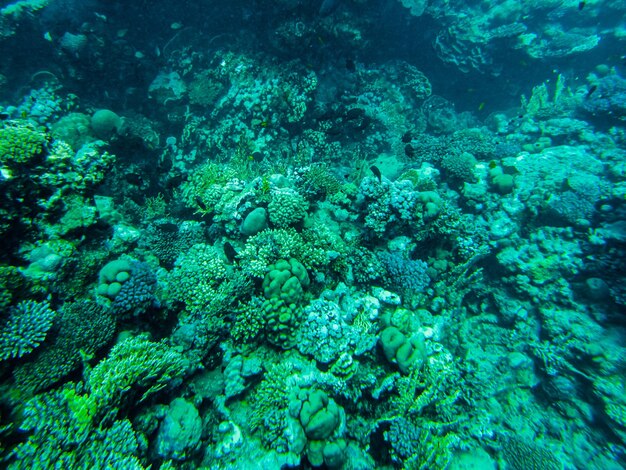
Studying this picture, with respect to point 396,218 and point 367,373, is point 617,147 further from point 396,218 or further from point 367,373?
point 367,373

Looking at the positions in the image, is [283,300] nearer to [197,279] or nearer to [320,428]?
[197,279]

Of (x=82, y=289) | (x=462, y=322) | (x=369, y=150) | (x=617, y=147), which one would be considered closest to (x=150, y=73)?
(x=369, y=150)

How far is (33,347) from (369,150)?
32.4ft

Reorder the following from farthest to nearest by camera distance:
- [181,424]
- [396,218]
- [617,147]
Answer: [617,147] → [396,218] → [181,424]

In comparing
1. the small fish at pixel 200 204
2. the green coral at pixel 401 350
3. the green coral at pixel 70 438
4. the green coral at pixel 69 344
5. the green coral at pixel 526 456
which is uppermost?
the small fish at pixel 200 204

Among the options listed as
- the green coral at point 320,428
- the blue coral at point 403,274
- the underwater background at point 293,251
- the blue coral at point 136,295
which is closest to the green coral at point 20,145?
the underwater background at point 293,251

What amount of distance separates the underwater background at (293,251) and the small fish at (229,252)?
5 cm

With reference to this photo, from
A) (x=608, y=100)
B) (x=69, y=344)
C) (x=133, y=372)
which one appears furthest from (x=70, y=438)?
(x=608, y=100)

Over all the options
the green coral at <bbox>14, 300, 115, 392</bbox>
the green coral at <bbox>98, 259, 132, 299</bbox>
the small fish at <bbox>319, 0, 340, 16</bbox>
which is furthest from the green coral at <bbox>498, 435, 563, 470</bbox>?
the small fish at <bbox>319, 0, 340, 16</bbox>

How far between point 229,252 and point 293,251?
4.12 ft

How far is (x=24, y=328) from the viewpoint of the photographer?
3.59 meters

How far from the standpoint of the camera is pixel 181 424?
344 cm

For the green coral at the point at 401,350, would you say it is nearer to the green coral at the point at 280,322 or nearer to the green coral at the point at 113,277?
the green coral at the point at 280,322

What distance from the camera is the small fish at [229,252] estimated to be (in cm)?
537
